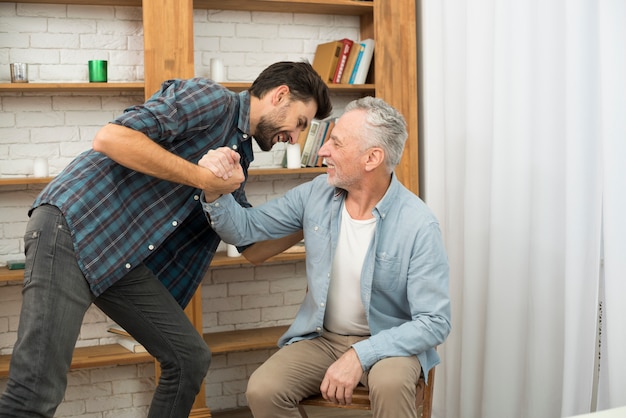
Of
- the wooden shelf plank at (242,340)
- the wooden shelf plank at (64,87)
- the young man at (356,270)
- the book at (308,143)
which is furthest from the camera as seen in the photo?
the book at (308,143)

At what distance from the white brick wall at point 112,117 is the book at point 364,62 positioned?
24 cm

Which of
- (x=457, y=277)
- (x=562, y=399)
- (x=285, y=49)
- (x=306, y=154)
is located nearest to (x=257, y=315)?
(x=306, y=154)

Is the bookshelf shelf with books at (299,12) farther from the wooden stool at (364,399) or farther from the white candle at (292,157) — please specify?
the wooden stool at (364,399)

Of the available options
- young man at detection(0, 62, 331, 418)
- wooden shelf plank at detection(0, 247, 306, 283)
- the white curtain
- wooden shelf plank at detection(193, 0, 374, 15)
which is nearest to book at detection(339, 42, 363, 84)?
wooden shelf plank at detection(193, 0, 374, 15)

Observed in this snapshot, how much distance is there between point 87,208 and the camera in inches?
81.7

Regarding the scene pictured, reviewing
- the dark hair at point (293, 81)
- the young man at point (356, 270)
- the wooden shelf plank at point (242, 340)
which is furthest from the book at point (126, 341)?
the dark hair at point (293, 81)

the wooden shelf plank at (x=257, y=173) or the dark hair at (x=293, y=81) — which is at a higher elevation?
the dark hair at (x=293, y=81)

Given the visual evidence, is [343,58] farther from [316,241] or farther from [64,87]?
[316,241]

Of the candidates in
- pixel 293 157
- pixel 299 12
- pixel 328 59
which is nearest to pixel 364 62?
pixel 328 59

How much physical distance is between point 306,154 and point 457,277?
95cm

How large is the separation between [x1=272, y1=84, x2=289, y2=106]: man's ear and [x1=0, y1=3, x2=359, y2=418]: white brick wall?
3.67ft

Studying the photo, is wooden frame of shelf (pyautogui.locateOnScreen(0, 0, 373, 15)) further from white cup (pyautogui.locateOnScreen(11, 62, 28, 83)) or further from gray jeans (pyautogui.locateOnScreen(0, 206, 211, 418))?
gray jeans (pyautogui.locateOnScreen(0, 206, 211, 418))

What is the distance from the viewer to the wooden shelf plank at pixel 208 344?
322cm

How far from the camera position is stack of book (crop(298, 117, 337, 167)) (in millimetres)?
3502
